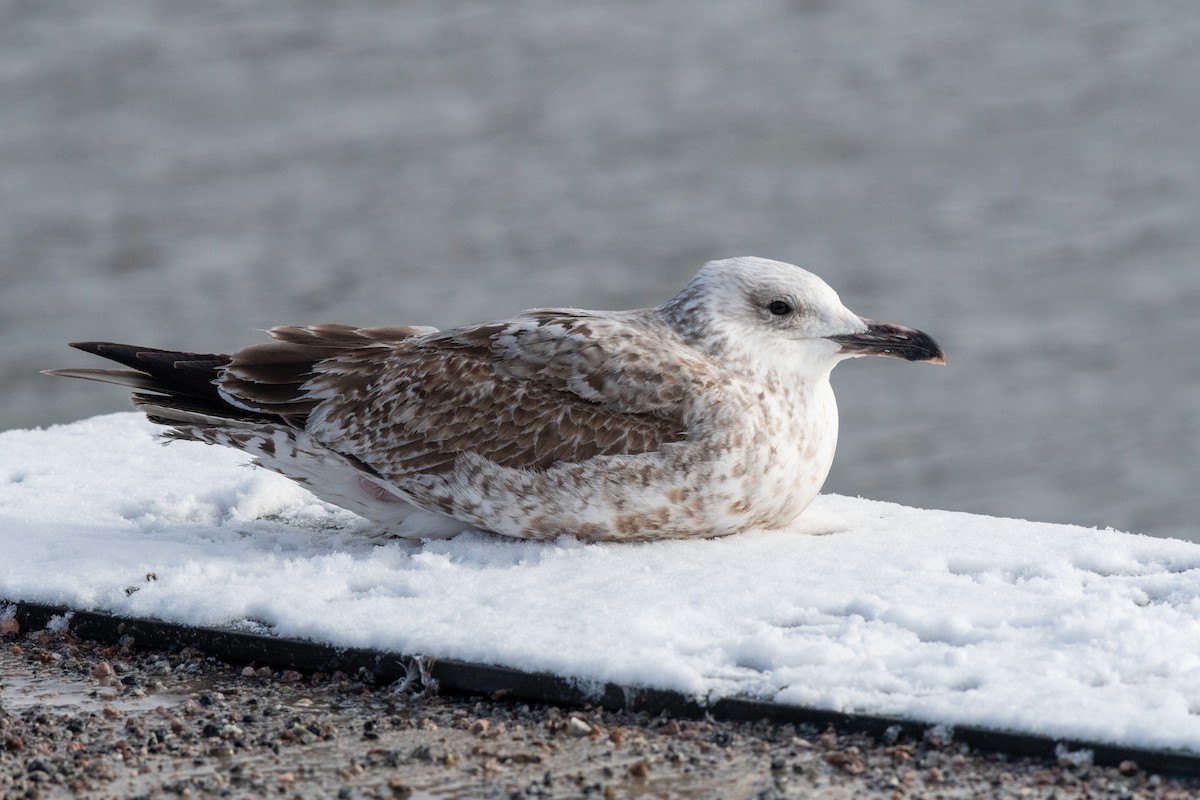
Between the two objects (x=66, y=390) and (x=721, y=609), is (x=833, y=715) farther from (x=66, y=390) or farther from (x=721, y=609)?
(x=66, y=390)

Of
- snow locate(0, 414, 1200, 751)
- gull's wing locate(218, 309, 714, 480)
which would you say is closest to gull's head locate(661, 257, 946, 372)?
gull's wing locate(218, 309, 714, 480)

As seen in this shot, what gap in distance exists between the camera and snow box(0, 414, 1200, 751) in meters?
3.81

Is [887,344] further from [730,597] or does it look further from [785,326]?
[730,597]

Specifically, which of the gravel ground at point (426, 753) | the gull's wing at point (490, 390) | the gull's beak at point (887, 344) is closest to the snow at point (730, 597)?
the gravel ground at point (426, 753)

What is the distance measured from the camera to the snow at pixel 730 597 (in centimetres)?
381

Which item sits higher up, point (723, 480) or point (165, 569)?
point (723, 480)

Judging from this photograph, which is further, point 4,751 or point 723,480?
point 723,480

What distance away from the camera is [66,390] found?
13.0 metres

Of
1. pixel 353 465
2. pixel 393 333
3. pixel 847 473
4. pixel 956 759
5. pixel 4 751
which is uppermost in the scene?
pixel 847 473

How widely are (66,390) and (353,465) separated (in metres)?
8.55

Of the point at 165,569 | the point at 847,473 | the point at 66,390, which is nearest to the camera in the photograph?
the point at 165,569

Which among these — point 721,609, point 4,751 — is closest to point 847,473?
point 721,609

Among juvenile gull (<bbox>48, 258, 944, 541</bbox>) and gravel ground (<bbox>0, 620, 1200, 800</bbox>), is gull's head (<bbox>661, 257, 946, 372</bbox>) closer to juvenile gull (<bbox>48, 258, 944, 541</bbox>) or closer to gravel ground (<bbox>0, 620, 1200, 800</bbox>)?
juvenile gull (<bbox>48, 258, 944, 541</bbox>)

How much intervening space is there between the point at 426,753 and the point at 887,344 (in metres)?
2.19
